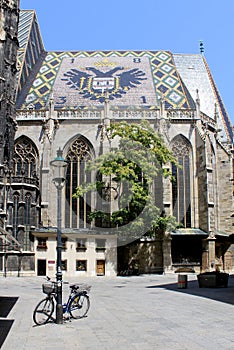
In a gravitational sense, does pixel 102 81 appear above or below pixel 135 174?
above

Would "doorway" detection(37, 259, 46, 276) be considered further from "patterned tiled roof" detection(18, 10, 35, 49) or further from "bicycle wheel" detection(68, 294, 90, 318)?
"patterned tiled roof" detection(18, 10, 35, 49)

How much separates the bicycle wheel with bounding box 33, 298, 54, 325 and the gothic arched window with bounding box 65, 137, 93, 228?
79.1 feet

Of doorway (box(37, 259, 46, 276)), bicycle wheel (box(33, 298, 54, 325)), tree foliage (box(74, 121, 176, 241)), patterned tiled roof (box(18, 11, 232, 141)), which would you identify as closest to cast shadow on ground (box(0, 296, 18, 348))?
bicycle wheel (box(33, 298, 54, 325))

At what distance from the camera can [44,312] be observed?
9180 millimetres

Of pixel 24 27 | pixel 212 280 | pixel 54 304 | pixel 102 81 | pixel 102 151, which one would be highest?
pixel 24 27

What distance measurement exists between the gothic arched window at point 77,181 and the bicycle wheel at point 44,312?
24109 millimetres

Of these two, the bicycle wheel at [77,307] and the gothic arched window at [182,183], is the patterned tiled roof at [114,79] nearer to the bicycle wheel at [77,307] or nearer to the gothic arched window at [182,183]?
the gothic arched window at [182,183]

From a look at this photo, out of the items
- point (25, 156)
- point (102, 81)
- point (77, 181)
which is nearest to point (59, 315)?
point (77, 181)

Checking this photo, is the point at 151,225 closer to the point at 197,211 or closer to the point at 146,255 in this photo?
the point at 146,255

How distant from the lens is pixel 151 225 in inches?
1085

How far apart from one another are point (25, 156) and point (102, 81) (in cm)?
1013

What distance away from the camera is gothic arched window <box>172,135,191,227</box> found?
34.5m

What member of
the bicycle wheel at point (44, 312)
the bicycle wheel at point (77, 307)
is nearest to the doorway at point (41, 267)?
the bicycle wheel at point (77, 307)

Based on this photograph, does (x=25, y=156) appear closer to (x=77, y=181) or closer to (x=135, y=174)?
(x=77, y=181)
